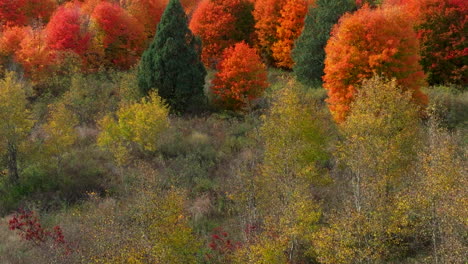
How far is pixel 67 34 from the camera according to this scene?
42500 millimetres

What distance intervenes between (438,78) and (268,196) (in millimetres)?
26423

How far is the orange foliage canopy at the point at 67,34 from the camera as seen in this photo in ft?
139

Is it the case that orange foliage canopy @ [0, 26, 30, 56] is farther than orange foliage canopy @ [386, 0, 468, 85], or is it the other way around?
orange foliage canopy @ [0, 26, 30, 56]

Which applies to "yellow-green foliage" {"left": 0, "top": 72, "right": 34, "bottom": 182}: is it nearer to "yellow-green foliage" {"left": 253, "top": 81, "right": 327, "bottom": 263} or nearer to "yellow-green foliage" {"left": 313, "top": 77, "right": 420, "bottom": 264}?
"yellow-green foliage" {"left": 253, "top": 81, "right": 327, "bottom": 263}

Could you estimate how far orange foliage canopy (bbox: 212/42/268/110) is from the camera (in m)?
37.3

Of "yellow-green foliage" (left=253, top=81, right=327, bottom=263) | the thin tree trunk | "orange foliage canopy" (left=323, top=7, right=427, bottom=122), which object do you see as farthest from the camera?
the thin tree trunk

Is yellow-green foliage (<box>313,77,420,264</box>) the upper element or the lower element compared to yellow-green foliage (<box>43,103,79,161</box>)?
upper

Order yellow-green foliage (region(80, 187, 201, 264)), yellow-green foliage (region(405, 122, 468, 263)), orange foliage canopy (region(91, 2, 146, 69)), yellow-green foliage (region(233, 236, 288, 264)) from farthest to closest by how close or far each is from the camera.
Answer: orange foliage canopy (region(91, 2, 146, 69)) → yellow-green foliage (region(233, 236, 288, 264)) → yellow-green foliage (region(80, 187, 201, 264)) → yellow-green foliage (region(405, 122, 468, 263))

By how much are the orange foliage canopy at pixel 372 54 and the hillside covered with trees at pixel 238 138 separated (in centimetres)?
9

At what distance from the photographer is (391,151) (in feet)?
65.0

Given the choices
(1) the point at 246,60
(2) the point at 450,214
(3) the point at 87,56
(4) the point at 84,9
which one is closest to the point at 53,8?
(4) the point at 84,9

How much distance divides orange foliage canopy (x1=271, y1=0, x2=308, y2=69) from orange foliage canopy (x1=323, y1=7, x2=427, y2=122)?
66.4 feet

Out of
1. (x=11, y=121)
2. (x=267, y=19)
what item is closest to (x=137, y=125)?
(x=11, y=121)

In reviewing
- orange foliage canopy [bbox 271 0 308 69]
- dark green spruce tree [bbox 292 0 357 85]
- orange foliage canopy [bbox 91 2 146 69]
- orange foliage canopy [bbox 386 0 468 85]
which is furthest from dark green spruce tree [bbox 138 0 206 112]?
orange foliage canopy [bbox 386 0 468 85]
